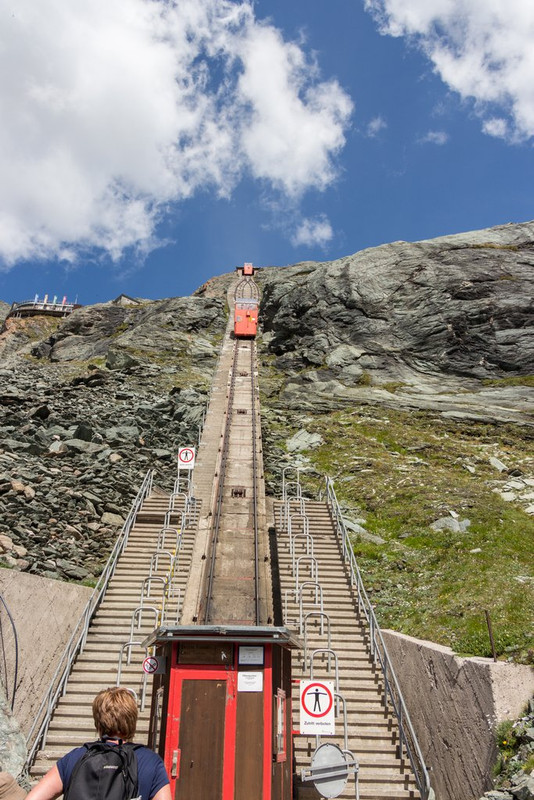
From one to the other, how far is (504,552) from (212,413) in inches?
731

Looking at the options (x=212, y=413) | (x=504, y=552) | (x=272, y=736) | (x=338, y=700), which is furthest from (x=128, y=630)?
(x=212, y=413)

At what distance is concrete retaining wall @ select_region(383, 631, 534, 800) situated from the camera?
8.30m

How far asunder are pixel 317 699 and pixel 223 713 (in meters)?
1.66

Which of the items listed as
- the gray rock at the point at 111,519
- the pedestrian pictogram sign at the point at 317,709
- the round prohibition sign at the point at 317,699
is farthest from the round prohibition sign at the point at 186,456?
the round prohibition sign at the point at 317,699

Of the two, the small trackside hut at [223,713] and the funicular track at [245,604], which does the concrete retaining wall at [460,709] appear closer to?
the funicular track at [245,604]

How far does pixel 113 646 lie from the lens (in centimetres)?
1173

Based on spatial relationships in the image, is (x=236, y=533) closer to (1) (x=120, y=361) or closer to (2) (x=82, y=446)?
(2) (x=82, y=446)

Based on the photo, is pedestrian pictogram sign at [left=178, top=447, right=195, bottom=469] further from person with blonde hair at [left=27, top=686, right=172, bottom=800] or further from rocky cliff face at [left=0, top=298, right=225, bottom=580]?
person with blonde hair at [left=27, top=686, right=172, bottom=800]

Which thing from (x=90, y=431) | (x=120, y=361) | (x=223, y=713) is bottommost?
(x=223, y=713)

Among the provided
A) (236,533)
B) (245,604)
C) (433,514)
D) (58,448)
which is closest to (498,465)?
(433,514)

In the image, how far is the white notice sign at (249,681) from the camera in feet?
22.8

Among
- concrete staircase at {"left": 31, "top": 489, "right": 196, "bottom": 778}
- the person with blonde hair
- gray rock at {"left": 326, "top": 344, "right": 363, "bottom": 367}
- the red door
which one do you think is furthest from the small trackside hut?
gray rock at {"left": 326, "top": 344, "right": 363, "bottom": 367}

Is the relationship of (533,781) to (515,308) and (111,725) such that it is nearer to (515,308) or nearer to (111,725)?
(111,725)

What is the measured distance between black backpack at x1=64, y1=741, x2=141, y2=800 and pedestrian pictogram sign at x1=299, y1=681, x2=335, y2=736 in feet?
17.3
